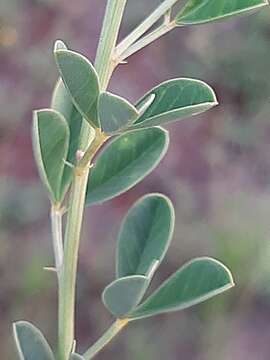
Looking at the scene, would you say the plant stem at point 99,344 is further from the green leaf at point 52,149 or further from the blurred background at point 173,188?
the blurred background at point 173,188

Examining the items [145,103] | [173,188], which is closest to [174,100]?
[145,103]

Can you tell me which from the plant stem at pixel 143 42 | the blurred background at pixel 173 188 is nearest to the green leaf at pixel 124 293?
the plant stem at pixel 143 42

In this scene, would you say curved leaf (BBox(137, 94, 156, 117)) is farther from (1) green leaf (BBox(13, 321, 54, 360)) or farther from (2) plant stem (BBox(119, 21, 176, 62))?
(1) green leaf (BBox(13, 321, 54, 360))

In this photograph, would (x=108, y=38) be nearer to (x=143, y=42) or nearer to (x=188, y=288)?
(x=143, y=42)

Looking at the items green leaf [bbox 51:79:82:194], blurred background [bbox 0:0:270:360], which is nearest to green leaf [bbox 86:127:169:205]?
green leaf [bbox 51:79:82:194]

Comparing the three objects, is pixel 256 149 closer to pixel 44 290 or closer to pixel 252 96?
pixel 252 96

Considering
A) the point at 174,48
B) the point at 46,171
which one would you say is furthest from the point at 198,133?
the point at 46,171

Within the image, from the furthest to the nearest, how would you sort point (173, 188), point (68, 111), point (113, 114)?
1. point (173, 188)
2. point (68, 111)
3. point (113, 114)

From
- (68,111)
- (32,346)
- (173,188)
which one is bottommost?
(173,188)
